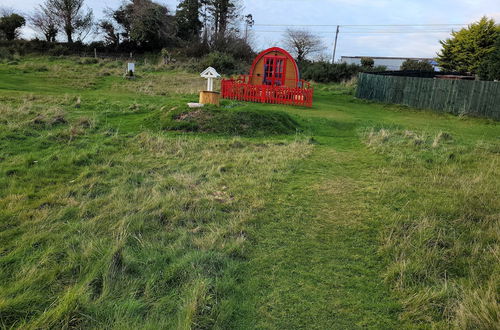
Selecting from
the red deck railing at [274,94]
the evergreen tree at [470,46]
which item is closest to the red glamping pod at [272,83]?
the red deck railing at [274,94]

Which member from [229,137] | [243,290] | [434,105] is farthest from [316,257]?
[434,105]

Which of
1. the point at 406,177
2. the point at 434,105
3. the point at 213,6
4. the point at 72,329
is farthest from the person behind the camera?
the point at 213,6

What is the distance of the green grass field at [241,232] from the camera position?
2.91m

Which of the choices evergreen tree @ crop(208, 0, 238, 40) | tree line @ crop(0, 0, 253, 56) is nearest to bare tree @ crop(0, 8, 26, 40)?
tree line @ crop(0, 0, 253, 56)

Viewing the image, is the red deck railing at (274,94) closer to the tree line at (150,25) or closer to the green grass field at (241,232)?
the green grass field at (241,232)

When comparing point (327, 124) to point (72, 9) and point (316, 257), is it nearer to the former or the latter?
point (316, 257)

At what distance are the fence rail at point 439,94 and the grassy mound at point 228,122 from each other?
9872mm

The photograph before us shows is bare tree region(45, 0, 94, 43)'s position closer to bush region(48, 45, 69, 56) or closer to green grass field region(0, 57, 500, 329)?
bush region(48, 45, 69, 56)

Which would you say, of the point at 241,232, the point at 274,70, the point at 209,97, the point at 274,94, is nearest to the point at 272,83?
the point at 274,70

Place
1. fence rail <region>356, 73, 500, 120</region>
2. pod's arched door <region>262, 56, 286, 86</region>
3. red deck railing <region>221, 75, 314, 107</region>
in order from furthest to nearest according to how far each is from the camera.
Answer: pod's arched door <region>262, 56, 286, 86</region>
red deck railing <region>221, 75, 314, 107</region>
fence rail <region>356, 73, 500, 120</region>

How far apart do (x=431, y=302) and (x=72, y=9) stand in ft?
148

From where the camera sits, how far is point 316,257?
149 inches

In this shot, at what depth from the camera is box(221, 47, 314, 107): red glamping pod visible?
16703 millimetres

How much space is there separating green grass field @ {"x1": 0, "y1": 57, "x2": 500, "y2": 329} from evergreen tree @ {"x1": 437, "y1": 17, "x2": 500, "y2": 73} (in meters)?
30.3
